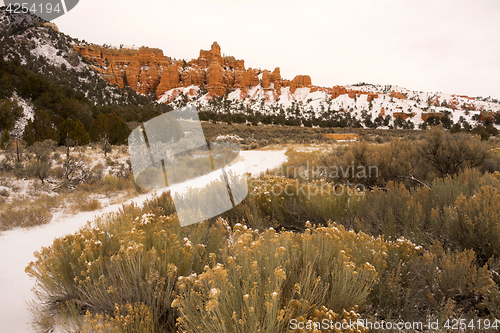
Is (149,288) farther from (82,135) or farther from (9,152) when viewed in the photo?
(82,135)

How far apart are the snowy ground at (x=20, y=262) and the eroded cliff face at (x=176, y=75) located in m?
101

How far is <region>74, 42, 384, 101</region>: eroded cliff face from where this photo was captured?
106 metres

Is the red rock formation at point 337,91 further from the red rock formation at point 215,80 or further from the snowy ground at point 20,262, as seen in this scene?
the snowy ground at point 20,262

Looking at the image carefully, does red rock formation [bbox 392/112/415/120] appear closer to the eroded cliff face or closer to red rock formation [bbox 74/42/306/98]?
the eroded cliff face

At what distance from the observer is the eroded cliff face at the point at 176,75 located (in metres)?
106

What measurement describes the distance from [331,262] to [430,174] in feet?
15.8

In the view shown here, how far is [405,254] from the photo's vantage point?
2496 mm

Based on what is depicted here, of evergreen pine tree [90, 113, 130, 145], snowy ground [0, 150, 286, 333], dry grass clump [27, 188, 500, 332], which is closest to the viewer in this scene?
dry grass clump [27, 188, 500, 332]

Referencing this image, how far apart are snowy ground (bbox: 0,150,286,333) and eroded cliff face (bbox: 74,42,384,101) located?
10147cm

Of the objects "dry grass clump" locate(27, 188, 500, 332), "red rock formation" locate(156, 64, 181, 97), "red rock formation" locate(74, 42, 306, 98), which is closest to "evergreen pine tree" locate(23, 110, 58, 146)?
"dry grass clump" locate(27, 188, 500, 332)

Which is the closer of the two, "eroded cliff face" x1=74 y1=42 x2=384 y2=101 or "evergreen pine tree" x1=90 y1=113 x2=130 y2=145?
"evergreen pine tree" x1=90 y1=113 x2=130 y2=145

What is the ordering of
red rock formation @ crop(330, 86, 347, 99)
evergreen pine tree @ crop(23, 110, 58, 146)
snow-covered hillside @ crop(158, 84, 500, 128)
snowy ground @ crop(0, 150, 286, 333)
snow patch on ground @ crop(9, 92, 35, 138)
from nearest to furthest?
snowy ground @ crop(0, 150, 286, 333) → evergreen pine tree @ crop(23, 110, 58, 146) → snow patch on ground @ crop(9, 92, 35, 138) → snow-covered hillside @ crop(158, 84, 500, 128) → red rock formation @ crop(330, 86, 347, 99)

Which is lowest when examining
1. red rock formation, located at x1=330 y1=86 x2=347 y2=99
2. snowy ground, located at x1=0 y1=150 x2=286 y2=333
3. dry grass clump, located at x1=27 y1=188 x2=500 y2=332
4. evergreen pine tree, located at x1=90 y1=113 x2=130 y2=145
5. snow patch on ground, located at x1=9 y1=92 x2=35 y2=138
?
snowy ground, located at x1=0 y1=150 x2=286 y2=333

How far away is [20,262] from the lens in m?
3.74
